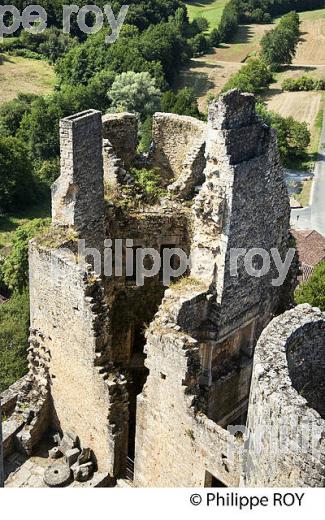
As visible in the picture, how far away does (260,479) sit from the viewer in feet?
38.2

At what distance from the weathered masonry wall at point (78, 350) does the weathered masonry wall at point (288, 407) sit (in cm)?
484

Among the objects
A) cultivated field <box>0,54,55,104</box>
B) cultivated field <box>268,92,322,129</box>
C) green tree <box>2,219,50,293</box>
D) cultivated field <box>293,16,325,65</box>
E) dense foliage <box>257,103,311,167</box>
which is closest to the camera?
green tree <box>2,219,50,293</box>

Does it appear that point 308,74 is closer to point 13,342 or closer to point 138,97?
point 138,97

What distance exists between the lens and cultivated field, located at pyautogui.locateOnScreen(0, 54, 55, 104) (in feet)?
263

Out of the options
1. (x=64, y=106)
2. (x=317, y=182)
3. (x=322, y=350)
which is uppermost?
(x=322, y=350)

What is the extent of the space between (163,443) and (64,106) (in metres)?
55.8

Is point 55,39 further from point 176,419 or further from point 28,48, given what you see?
point 176,419

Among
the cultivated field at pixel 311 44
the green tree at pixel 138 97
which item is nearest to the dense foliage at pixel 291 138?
the green tree at pixel 138 97

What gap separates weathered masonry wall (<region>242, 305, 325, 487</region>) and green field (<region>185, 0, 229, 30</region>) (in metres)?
105

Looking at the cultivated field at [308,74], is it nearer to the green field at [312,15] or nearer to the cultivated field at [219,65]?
the green field at [312,15]

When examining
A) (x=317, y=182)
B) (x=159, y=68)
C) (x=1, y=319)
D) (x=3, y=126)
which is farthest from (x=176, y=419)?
(x=159, y=68)

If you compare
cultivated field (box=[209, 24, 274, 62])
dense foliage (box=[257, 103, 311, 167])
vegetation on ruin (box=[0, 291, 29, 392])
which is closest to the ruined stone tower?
vegetation on ruin (box=[0, 291, 29, 392])

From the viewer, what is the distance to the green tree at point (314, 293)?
32.0 meters

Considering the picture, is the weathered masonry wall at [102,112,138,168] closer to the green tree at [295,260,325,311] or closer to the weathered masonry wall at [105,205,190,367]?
the weathered masonry wall at [105,205,190,367]
